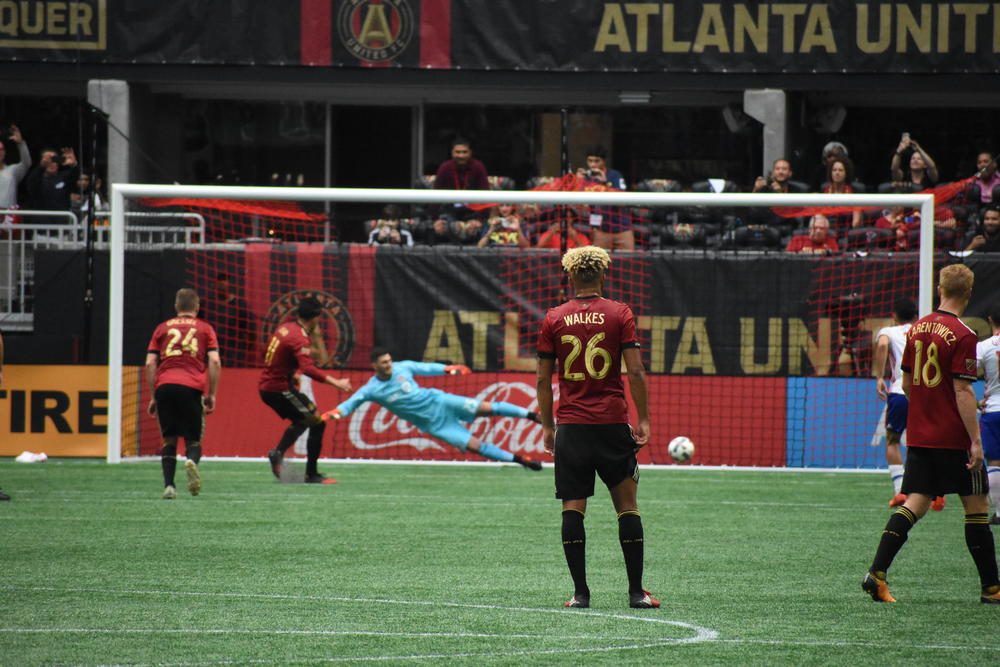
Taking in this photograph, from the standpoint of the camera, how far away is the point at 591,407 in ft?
25.6

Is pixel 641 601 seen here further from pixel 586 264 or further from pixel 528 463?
pixel 528 463

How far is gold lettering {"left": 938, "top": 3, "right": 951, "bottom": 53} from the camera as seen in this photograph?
69.9 ft

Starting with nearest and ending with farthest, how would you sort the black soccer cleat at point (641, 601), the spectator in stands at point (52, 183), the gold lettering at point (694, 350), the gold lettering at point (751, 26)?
the black soccer cleat at point (641, 601)
the gold lettering at point (694, 350)
the spectator in stands at point (52, 183)
the gold lettering at point (751, 26)

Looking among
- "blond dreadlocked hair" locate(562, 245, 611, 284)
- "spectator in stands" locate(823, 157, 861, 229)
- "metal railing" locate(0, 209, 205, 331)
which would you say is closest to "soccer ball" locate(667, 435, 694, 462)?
"spectator in stands" locate(823, 157, 861, 229)

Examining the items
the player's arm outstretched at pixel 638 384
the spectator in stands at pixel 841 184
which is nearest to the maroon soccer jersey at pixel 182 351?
the player's arm outstretched at pixel 638 384

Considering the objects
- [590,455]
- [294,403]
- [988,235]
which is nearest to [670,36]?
[988,235]

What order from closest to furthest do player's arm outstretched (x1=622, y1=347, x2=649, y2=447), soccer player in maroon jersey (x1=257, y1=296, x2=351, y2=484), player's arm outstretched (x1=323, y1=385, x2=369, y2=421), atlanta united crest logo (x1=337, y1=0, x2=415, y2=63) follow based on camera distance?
player's arm outstretched (x1=622, y1=347, x2=649, y2=447) → soccer player in maroon jersey (x1=257, y1=296, x2=351, y2=484) → player's arm outstretched (x1=323, y1=385, x2=369, y2=421) → atlanta united crest logo (x1=337, y1=0, x2=415, y2=63)

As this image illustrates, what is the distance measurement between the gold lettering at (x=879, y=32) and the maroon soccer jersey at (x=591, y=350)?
15.0 m

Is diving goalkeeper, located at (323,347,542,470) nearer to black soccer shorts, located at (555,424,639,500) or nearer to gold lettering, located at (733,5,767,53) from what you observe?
gold lettering, located at (733,5,767,53)

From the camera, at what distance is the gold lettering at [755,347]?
17.8 m

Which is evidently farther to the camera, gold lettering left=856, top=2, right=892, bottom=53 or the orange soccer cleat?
gold lettering left=856, top=2, right=892, bottom=53

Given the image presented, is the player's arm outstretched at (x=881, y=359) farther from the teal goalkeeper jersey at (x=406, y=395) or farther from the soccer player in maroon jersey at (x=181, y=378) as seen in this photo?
the soccer player in maroon jersey at (x=181, y=378)

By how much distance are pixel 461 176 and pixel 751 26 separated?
508cm

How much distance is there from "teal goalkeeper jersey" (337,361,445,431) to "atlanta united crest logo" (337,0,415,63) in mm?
6953
